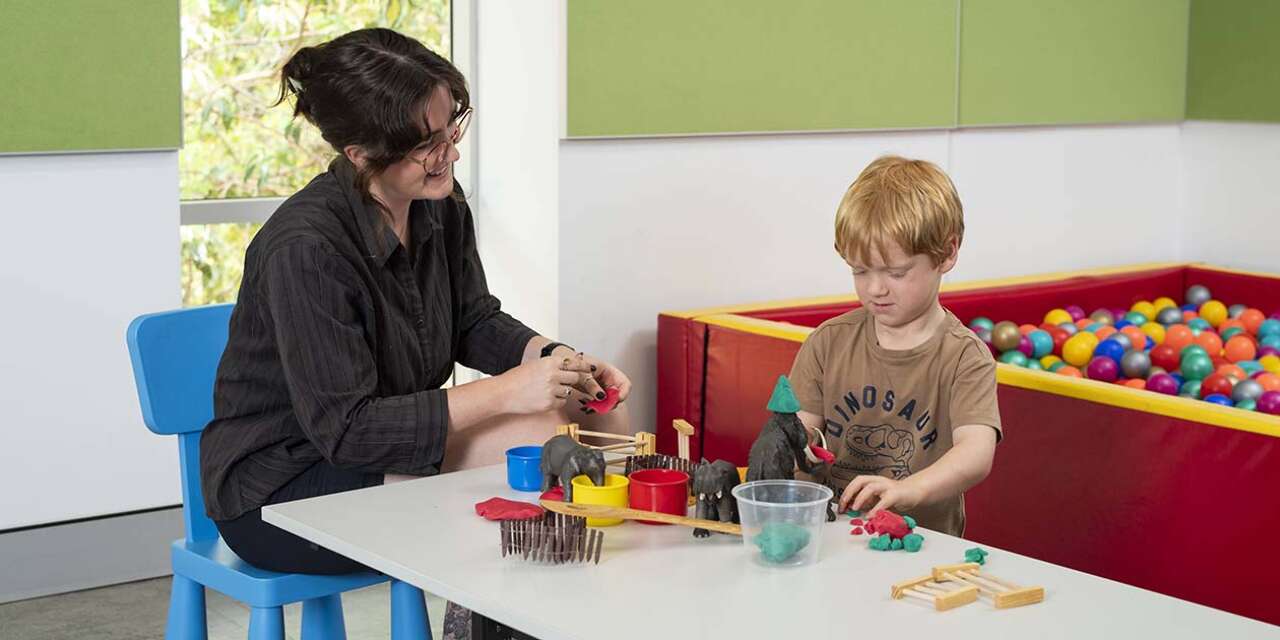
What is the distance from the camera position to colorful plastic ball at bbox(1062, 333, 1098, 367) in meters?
4.16

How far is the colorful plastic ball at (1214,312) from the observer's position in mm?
4660

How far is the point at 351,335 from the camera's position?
2.10 meters

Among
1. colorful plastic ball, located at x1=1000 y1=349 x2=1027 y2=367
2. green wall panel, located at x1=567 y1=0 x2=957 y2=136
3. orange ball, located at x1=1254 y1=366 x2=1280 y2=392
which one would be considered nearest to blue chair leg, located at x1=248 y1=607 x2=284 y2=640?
green wall panel, located at x1=567 y1=0 x2=957 y2=136

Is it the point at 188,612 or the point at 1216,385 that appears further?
the point at 1216,385

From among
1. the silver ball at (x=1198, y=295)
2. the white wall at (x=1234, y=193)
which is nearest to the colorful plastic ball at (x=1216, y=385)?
the silver ball at (x=1198, y=295)

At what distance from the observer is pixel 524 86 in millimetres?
3756

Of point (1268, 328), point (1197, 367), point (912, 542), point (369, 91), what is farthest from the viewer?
point (1268, 328)

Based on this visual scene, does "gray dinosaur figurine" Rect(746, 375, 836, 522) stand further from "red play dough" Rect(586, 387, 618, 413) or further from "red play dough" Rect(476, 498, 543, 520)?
"red play dough" Rect(586, 387, 618, 413)

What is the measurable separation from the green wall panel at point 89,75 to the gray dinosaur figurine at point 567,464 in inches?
73.1

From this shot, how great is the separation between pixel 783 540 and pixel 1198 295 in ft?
11.6

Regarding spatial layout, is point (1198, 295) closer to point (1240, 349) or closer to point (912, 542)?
point (1240, 349)

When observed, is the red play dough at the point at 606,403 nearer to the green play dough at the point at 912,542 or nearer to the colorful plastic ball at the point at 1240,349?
the green play dough at the point at 912,542

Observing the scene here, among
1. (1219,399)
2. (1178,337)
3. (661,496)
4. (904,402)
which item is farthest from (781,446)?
(1178,337)

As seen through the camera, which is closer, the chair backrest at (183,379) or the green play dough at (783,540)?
the green play dough at (783,540)
